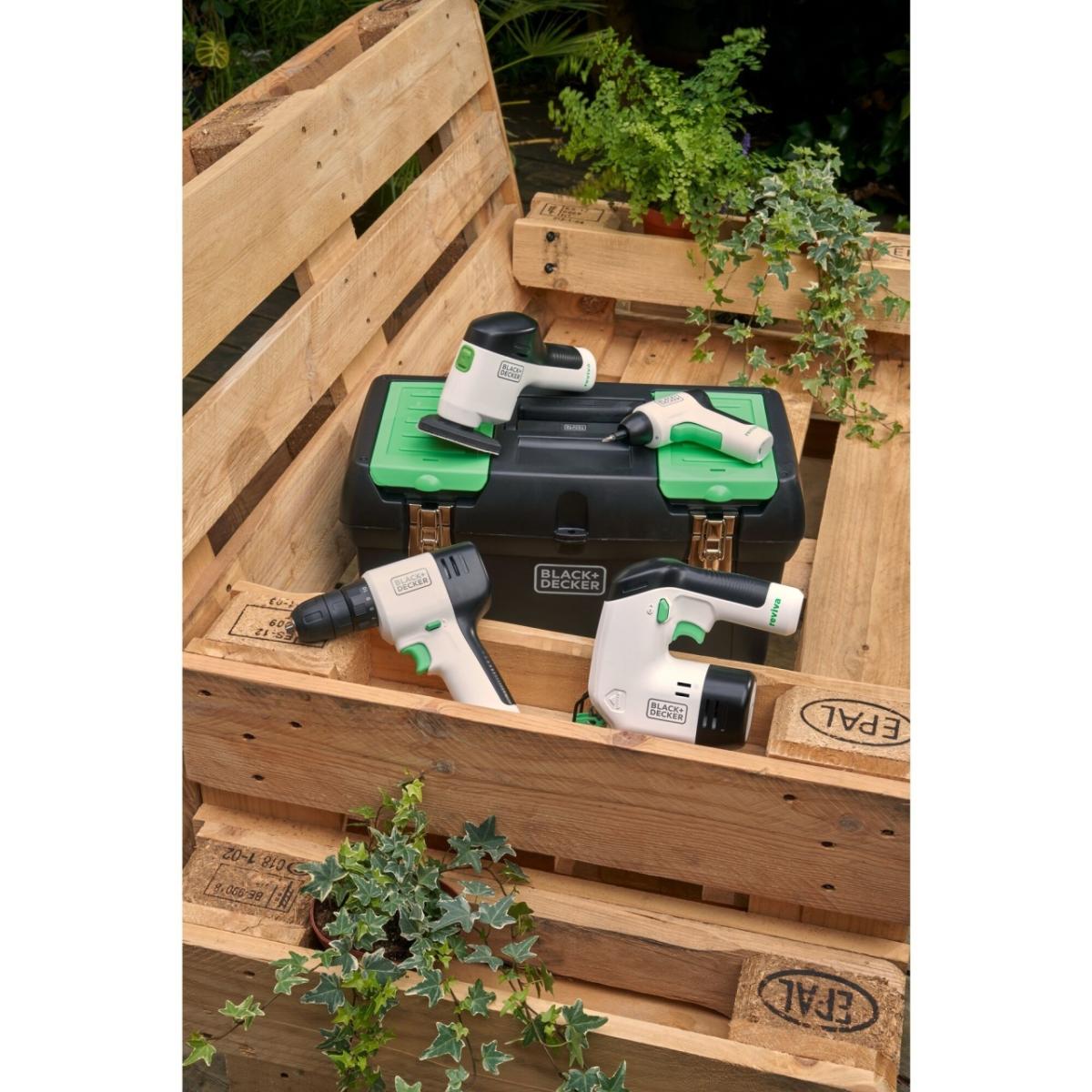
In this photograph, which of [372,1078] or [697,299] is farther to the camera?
[697,299]

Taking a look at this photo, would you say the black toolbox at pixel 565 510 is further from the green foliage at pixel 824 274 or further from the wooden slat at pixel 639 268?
the wooden slat at pixel 639 268

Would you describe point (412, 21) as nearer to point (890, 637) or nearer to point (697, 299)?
point (697, 299)

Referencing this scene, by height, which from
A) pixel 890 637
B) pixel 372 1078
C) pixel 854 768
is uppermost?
pixel 854 768

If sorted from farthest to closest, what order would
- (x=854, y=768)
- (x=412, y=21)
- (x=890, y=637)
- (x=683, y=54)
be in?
(x=683, y=54) → (x=412, y=21) → (x=890, y=637) → (x=854, y=768)

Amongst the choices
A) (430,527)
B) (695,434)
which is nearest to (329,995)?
(430,527)

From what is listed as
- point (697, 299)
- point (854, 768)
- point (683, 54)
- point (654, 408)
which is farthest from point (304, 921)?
point (683, 54)

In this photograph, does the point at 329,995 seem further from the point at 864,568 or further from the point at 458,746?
the point at 864,568

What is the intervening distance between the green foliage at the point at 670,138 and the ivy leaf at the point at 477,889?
1.68m

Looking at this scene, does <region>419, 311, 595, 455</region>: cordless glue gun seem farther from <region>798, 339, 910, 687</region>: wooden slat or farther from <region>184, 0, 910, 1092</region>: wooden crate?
<region>798, 339, 910, 687</region>: wooden slat

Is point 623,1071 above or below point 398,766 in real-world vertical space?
below

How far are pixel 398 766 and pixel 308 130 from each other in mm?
1185

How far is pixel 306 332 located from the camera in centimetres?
216

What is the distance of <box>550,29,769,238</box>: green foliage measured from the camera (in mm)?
2695

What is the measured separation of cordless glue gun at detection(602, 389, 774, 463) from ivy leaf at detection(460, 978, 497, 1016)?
1.01 meters
